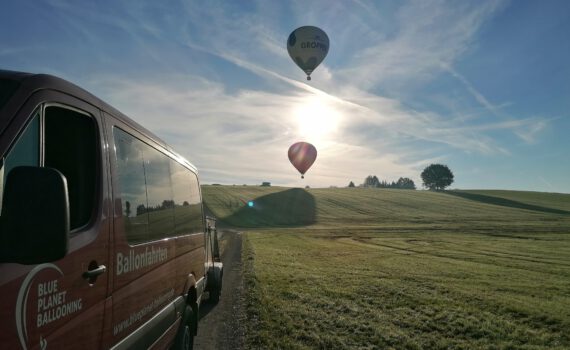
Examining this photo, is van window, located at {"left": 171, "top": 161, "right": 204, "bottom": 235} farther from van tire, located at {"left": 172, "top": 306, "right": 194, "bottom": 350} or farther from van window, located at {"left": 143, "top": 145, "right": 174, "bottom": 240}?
van tire, located at {"left": 172, "top": 306, "right": 194, "bottom": 350}

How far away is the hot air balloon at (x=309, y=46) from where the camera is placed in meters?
43.2

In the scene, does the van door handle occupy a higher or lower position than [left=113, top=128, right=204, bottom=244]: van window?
lower

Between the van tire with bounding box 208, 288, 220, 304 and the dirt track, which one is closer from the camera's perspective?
the dirt track

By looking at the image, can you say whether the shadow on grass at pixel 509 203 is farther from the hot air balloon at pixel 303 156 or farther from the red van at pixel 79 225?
the red van at pixel 79 225

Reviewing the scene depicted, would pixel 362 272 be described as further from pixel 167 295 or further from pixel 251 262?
pixel 167 295

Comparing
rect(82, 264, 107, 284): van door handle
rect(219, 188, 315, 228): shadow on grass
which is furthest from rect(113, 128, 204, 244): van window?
rect(219, 188, 315, 228): shadow on grass

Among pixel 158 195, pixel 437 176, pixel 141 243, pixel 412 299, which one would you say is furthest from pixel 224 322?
pixel 437 176

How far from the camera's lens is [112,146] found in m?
3.85

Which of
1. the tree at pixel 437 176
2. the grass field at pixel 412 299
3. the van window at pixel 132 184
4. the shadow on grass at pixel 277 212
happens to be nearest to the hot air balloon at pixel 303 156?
the shadow on grass at pixel 277 212

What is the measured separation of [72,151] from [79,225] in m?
0.57

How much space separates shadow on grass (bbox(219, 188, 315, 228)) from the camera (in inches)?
2808

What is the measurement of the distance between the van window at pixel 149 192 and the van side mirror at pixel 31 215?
1.70m

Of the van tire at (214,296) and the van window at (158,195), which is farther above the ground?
the van window at (158,195)

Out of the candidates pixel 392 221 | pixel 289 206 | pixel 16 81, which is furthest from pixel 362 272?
pixel 289 206
